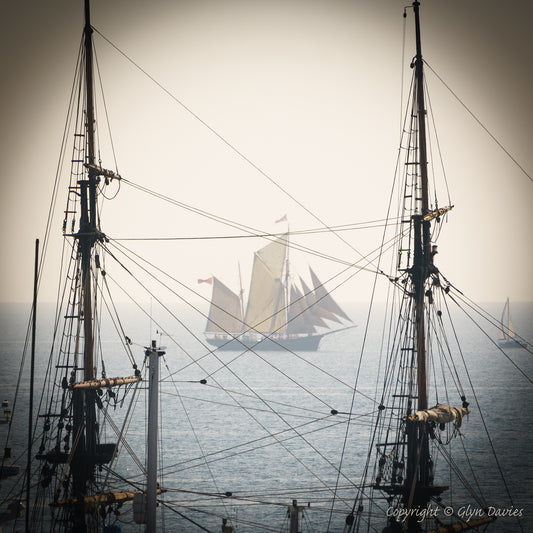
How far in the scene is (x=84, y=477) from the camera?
37844mm

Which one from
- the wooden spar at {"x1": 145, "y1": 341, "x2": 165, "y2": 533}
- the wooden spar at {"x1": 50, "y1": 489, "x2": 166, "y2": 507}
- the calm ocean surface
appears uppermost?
the wooden spar at {"x1": 145, "y1": 341, "x2": 165, "y2": 533}

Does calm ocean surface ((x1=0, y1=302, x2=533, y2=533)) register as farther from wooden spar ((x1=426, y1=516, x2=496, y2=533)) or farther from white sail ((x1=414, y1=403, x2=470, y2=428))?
white sail ((x1=414, y1=403, x2=470, y2=428))

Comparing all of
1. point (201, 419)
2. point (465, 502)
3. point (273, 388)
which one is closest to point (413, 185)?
point (465, 502)

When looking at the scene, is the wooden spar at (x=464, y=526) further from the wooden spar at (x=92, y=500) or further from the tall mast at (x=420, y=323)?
the wooden spar at (x=92, y=500)

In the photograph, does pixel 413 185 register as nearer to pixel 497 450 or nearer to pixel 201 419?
pixel 497 450

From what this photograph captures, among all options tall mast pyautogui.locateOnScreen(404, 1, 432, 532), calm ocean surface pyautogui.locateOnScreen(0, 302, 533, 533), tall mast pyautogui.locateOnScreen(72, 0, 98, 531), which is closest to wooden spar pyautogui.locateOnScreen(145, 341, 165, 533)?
tall mast pyautogui.locateOnScreen(72, 0, 98, 531)

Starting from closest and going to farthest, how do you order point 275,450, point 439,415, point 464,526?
1. point 439,415
2. point 464,526
3. point 275,450

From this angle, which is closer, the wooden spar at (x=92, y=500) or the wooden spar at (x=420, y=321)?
the wooden spar at (x=420, y=321)

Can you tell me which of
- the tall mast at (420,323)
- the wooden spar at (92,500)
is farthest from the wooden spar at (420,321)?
the wooden spar at (92,500)

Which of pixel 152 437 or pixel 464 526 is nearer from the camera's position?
pixel 152 437

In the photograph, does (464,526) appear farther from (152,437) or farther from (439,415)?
(152,437)

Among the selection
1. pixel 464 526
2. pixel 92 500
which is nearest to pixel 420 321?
pixel 464 526

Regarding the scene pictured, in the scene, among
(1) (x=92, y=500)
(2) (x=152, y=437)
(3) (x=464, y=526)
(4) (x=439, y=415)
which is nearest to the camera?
(2) (x=152, y=437)

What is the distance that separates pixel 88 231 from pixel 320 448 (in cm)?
6953
